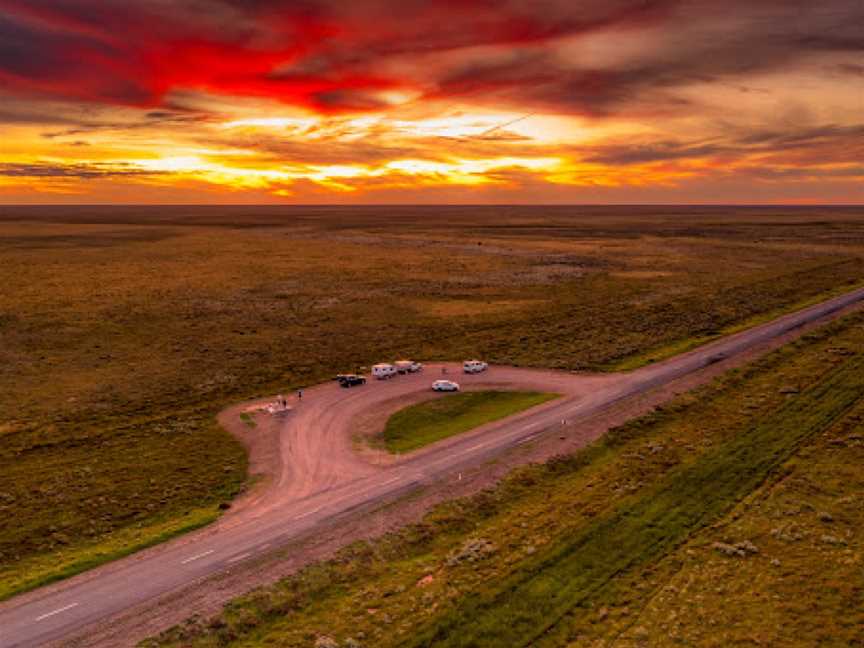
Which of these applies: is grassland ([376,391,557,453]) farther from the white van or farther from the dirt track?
the white van

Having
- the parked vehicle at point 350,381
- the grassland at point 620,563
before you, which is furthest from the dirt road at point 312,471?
the grassland at point 620,563

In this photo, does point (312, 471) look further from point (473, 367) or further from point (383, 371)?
point (473, 367)

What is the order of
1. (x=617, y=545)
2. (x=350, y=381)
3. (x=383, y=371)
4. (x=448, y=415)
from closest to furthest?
(x=617, y=545)
(x=448, y=415)
(x=350, y=381)
(x=383, y=371)

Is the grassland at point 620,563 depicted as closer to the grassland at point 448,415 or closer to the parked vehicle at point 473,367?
the grassland at point 448,415

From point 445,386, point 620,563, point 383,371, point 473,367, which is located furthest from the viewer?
point 473,367

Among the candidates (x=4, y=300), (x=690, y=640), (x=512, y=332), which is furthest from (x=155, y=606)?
Answer: (x=4, y=300)

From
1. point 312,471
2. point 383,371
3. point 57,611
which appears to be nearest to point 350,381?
point 383,371

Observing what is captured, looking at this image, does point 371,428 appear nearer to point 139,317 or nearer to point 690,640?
point 690,640
